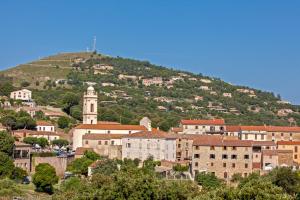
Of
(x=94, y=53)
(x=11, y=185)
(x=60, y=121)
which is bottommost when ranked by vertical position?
(x=11, y=185)

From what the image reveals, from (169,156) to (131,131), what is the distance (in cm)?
989

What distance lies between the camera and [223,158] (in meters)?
57.6

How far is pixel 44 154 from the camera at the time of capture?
6384 cm

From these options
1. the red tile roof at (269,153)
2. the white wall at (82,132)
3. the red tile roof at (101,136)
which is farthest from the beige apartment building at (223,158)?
the white wall at (82,132)

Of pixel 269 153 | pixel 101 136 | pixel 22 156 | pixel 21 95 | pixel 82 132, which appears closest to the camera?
pixel 269 153

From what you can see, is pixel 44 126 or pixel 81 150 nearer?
pixel 81 150

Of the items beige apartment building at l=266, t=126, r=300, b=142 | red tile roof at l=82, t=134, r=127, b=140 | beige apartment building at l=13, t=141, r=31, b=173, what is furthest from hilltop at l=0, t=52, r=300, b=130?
beige apartment building at l=13, t=141, r=31, b=173

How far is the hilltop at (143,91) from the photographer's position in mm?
104719

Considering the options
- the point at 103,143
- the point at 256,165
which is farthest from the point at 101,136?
the point at 256,165

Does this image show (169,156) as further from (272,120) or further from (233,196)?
(272,120)

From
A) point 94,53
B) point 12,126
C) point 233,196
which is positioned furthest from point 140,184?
point 94,53

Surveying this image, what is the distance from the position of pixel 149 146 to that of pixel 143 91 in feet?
232

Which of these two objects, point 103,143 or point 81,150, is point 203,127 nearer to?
point 103,143

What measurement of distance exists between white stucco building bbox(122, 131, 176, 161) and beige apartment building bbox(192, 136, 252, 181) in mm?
5732
